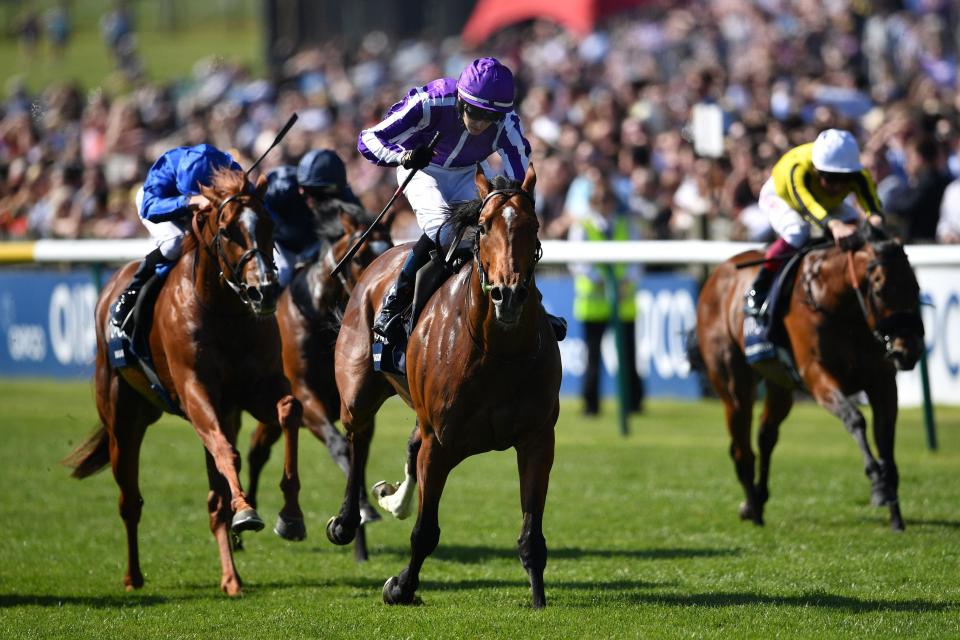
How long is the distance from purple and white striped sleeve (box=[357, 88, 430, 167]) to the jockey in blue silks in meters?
0.86

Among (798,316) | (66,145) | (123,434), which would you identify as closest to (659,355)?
(798,316)

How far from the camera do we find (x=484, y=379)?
20.1 ft

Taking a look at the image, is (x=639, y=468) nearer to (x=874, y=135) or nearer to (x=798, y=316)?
(x=798, y=316)

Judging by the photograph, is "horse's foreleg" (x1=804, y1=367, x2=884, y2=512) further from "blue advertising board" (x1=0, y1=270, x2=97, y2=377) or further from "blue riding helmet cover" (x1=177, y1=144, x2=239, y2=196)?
"blue advertising board" (x1=0, y1=270, x2=97, y2=377)

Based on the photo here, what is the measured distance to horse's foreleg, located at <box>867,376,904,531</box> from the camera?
7926 millimetres

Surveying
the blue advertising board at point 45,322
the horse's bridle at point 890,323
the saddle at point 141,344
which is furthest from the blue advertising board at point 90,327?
the saddle at point 141,344

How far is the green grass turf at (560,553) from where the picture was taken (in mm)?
6184

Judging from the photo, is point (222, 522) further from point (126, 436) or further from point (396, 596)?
point (396, 596)

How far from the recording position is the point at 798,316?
8766mm

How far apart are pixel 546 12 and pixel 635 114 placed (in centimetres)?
394

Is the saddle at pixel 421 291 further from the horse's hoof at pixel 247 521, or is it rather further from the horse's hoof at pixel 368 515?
the horse's hoof at pixel 368 515

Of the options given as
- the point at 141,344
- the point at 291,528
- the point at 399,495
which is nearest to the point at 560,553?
the point at 399,495

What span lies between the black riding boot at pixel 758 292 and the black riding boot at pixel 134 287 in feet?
11.4

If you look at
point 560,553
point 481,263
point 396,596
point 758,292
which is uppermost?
point 481,263
